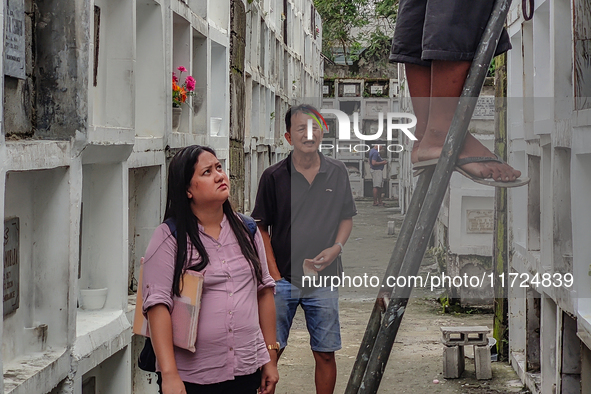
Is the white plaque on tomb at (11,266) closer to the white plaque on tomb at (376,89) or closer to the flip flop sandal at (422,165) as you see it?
the flip flop sandal at (422,165)

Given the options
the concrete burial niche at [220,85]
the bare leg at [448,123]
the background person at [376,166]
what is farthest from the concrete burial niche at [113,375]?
the concrete burial niche at [220,85]

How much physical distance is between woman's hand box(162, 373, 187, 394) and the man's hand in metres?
1.02

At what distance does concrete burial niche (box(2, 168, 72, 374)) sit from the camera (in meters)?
3.87

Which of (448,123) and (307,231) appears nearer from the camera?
(448,123)

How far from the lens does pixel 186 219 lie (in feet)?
10.5

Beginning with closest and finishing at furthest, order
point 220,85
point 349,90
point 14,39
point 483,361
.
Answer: point 14,39 < point 483,361 < point 220,85 < point 349,90

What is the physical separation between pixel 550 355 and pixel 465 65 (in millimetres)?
3822

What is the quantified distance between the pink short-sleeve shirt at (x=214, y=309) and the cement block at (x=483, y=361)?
420 centimetres

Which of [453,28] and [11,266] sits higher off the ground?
[453,28]

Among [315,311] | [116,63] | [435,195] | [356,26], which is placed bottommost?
[315,311]

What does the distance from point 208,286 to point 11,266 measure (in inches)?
45.0

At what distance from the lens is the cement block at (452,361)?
23.1 feet

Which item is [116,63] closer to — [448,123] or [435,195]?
[448,123]

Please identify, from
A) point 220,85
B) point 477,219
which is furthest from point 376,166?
point 220,85
